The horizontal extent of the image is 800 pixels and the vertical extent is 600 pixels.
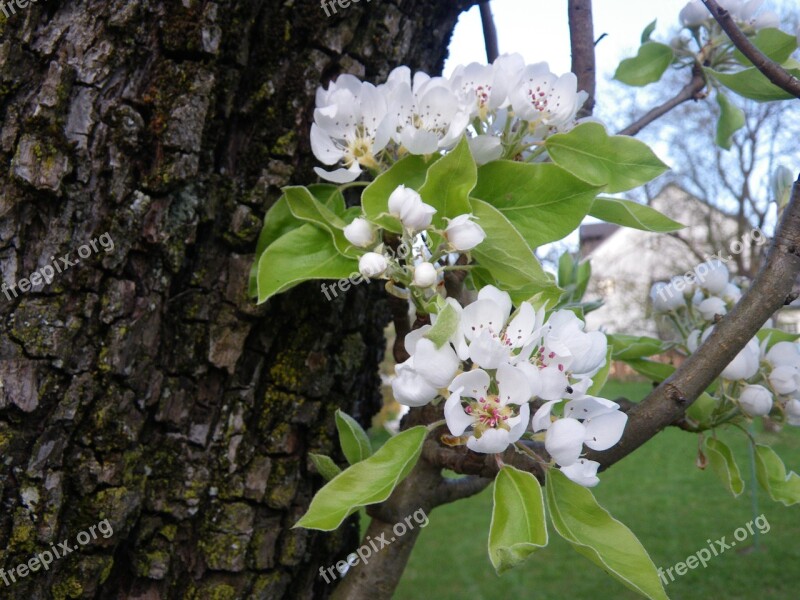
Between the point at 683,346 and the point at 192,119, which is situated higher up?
the point at 192,119

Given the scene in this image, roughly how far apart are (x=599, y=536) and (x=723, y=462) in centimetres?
45

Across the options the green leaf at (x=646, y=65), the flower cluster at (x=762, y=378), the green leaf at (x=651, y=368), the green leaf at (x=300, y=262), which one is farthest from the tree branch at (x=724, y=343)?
the green leaf at (x=646, y=65)

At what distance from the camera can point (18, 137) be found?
2.81 ft

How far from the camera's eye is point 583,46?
1149 mm

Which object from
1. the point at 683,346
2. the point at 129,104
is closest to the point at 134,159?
the point at 129,104

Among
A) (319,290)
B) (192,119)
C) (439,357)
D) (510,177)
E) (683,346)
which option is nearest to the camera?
(439,357)

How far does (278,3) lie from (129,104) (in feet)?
0.85

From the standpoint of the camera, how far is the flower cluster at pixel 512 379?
65 cm

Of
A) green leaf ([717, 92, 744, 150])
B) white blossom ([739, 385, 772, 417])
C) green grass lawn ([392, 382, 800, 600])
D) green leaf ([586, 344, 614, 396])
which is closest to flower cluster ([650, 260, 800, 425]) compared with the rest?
white blossom ([739, 385, 772, 417])

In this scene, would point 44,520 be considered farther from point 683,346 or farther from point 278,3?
point 683,346

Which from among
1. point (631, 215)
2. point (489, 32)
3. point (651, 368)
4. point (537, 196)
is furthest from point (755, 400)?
point (489, 32)

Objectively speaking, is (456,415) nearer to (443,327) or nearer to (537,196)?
(443,327)

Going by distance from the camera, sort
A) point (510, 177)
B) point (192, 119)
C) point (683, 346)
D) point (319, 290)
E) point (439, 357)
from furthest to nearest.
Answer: point (683, 346)
point (319, 290)
point (192, 119)
point (510, 177)
point (439, 357)

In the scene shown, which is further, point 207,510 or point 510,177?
point 207,510
